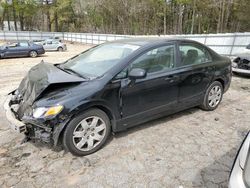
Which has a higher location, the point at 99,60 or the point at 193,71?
the point at 99,60

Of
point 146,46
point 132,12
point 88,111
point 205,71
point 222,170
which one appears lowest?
point 222,170

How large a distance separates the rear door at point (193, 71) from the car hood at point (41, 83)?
1783mm

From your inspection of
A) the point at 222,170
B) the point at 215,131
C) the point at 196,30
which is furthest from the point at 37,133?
the point at 196,30

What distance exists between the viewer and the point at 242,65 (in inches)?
301

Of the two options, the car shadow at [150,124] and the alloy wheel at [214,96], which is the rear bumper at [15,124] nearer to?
the car shadow at [150,124]

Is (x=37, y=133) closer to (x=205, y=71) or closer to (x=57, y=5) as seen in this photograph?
(x=205, y=71)

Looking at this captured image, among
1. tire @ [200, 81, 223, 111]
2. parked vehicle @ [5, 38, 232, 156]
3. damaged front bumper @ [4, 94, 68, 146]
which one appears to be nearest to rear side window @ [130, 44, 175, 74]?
parked vehicle @ [5, 38, 232, 156]

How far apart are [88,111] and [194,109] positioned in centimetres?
258

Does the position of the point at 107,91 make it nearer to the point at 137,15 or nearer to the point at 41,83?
the point at 41,83

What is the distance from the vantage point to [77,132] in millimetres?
2934

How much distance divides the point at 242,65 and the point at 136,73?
233 inches

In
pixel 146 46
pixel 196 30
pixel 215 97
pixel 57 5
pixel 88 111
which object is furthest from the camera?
pixel 57 5

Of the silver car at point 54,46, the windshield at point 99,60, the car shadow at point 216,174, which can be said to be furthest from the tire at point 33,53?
the car shadow at point 216,174

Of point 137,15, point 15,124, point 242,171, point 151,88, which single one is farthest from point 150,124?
point 137,15
